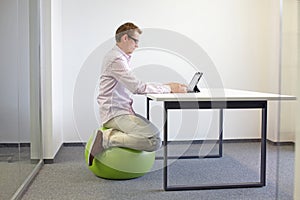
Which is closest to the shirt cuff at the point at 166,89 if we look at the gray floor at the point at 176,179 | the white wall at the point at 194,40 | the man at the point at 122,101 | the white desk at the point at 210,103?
the man at the point at 122,101

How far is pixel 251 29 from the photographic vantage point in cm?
457

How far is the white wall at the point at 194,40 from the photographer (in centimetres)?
434

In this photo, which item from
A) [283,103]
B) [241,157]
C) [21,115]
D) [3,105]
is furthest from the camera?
[241,157]

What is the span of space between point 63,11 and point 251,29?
2.19 meters

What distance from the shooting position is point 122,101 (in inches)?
120

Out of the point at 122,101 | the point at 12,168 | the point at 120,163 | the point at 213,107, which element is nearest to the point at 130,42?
the point at 122,101

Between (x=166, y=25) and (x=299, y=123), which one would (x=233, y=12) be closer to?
(x=166, y=25)

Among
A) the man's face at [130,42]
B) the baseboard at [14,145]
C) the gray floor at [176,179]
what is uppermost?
the man's face at [130,42]

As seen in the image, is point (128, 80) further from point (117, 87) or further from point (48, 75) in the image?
point (48, 75)

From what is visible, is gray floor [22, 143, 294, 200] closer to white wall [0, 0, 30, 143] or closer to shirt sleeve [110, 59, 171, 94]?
white wall [0, 0, 30, 143]

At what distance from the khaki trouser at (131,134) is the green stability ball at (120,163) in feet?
0.16

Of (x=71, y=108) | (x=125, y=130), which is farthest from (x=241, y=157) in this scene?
(x=71, y=108)

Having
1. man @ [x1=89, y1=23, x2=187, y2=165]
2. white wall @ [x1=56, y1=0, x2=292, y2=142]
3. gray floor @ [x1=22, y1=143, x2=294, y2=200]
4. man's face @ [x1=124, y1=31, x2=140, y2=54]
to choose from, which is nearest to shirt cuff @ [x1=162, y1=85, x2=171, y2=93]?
man @ [x1=89, y1=23, x2=187, y2=165]

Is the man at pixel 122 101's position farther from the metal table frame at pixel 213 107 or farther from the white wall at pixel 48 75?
the white wall at pixel 48 75
